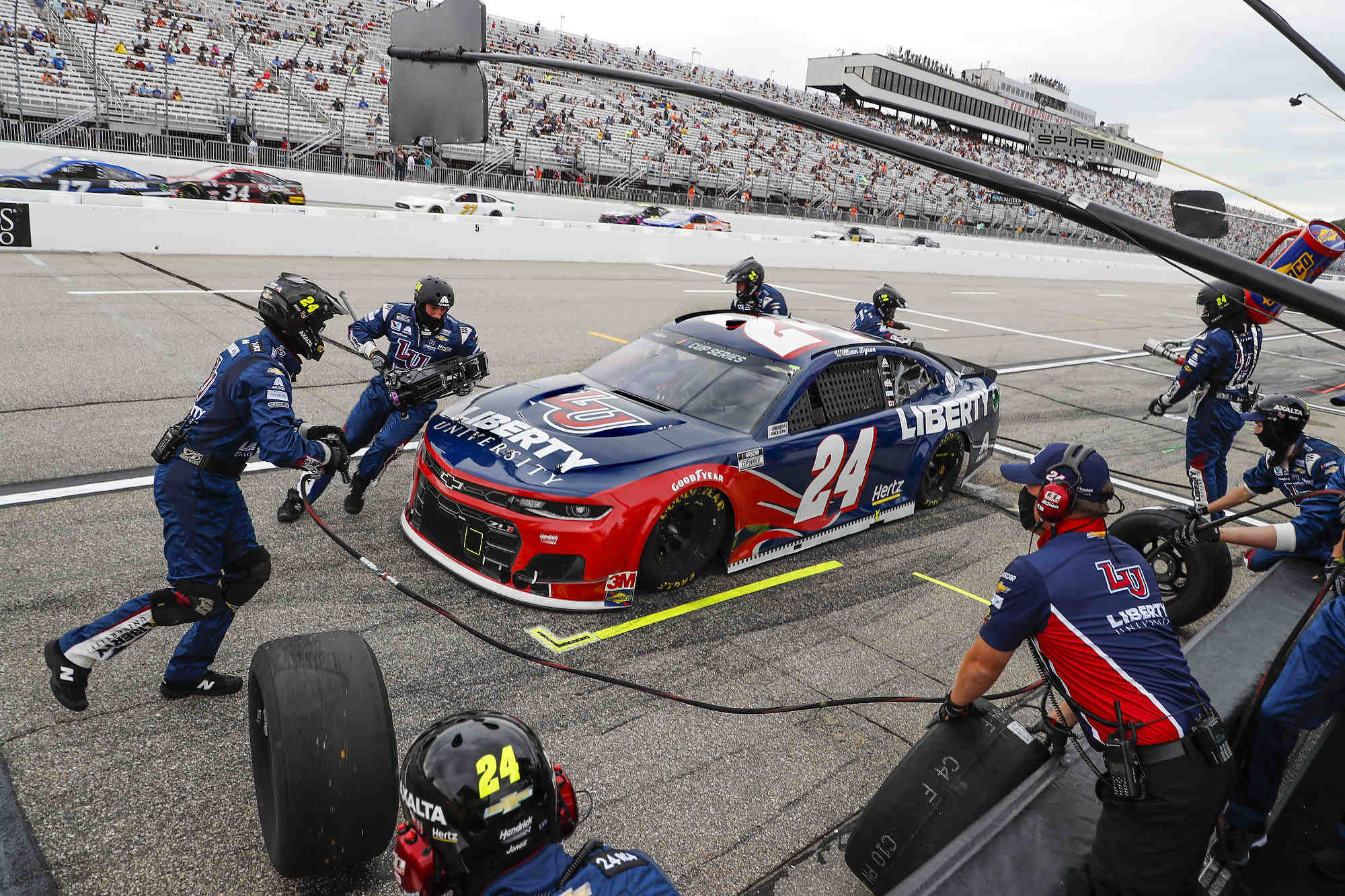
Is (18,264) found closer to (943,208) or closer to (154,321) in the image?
(154,321)

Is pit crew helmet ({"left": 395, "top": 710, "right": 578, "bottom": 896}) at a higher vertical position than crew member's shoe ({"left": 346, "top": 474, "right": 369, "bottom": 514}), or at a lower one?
higher

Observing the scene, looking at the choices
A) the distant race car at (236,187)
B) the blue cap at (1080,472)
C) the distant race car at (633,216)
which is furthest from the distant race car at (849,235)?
the blue cap at (1080,472)

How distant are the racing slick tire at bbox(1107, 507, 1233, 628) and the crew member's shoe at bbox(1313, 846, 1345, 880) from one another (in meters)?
1.76

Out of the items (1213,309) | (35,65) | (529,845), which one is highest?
(35,65)

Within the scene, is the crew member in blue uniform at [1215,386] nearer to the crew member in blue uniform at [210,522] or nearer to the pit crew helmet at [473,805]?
the crew member in blue uniform at [210,522]

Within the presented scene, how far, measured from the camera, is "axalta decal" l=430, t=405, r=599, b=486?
506 cm

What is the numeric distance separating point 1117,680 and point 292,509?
510cm

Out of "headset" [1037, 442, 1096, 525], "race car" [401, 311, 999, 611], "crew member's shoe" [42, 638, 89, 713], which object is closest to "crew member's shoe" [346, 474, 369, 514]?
"race car" [401, 311, 999, 611]

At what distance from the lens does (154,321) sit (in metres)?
11.4

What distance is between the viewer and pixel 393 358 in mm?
6453

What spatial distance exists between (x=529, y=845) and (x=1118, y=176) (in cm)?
10876

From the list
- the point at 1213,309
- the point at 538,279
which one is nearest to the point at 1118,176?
the point at 538,279

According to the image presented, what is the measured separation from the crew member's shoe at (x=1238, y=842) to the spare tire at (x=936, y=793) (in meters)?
1.01

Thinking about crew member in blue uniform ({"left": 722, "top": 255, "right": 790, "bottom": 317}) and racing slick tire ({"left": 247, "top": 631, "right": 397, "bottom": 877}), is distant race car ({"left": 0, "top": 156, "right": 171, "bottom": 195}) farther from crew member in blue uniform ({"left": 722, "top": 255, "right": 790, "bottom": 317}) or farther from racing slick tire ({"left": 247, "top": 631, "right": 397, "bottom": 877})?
racing slick tire ({"left": 247, "top": 631, "right": 397, "bottom": 877})
